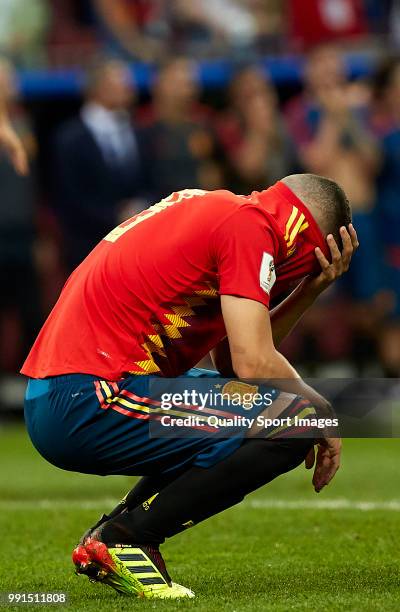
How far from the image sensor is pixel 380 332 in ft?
40.0

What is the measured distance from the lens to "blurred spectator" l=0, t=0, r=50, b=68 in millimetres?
13352

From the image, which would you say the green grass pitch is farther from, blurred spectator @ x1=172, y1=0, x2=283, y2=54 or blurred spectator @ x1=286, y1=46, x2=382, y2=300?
blurred spectator @ x1=172, y1=0, x2=283, y2=54

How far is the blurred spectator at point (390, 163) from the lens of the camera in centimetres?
1168

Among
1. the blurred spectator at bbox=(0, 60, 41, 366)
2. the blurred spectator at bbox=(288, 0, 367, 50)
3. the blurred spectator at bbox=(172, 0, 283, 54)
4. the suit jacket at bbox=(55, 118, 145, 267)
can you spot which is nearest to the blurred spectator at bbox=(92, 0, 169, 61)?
the blurred spectator at bbox=(172, 0, 283, 54)

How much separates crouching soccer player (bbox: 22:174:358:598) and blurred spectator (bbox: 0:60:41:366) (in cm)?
645

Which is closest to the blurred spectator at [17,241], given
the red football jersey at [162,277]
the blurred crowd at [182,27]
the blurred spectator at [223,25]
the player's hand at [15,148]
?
the blurred crowd at [182,27]

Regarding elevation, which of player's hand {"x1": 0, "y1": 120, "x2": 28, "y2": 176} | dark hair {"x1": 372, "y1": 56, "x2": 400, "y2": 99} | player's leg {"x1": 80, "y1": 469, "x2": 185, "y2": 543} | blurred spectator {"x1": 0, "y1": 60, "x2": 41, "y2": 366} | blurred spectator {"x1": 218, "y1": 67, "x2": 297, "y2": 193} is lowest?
blurred spectator {"x1": 0, "y1": 60, "x2": 41, "y2": 366}

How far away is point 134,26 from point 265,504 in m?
7.49

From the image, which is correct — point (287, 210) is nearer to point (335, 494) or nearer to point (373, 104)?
point (335, 494)

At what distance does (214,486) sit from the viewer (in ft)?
16.4

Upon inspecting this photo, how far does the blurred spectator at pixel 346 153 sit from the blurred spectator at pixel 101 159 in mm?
1515

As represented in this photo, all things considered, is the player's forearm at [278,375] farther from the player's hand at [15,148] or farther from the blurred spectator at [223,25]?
the blurred spectator at [223,25]

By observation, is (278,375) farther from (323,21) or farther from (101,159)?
(323,21)

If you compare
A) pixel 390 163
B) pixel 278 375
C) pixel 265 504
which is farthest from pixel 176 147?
pixel 278 375
